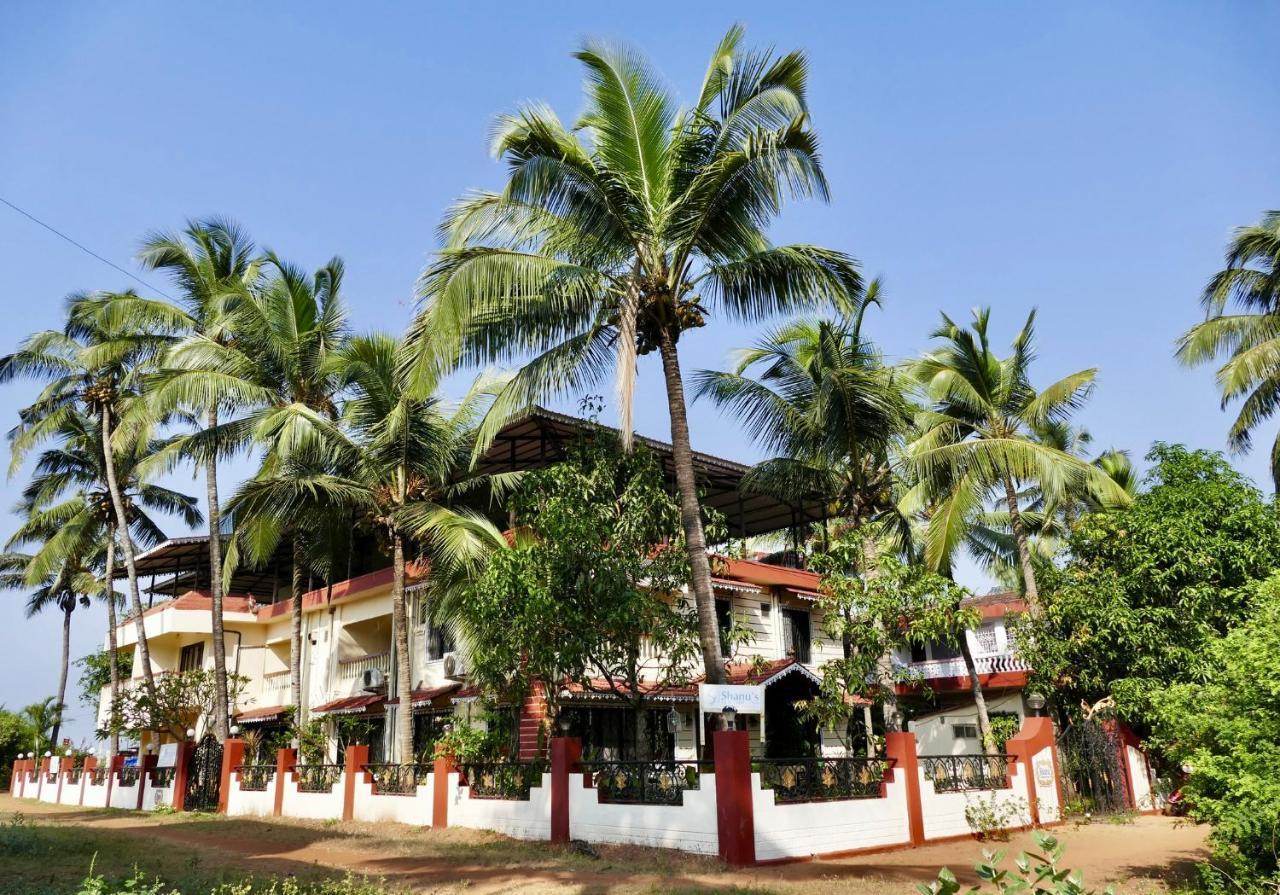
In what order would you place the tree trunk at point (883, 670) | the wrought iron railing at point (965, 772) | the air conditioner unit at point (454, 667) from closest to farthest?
the wrought iron railing at point (965, 772)
the tree trunk at point (883, 670)
the air conditioner unit at point (454, 667)

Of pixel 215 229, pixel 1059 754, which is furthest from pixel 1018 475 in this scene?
pixel 215 229

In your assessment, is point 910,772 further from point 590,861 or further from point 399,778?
point 399,778

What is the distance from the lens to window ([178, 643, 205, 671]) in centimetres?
3409

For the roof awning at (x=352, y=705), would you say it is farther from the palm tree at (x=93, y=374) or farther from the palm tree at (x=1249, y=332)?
the palm tree at (x=1249, y=332)

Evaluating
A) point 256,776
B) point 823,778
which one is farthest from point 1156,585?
point 256,776

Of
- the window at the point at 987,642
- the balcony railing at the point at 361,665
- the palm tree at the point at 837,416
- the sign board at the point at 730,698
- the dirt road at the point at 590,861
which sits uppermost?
the palm tree at the point at 837,416

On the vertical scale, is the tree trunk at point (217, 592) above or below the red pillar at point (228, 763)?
above

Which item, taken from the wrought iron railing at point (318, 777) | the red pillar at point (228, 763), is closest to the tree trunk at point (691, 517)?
the wrought iron railing at point (318, 777)

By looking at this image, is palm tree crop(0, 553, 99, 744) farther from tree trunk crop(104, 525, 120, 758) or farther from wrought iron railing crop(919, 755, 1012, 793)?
wrought iron railing crop(919, 755, 1012, 793)

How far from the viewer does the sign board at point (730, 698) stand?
12.5 metres

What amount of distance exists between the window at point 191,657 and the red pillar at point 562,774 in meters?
23.6

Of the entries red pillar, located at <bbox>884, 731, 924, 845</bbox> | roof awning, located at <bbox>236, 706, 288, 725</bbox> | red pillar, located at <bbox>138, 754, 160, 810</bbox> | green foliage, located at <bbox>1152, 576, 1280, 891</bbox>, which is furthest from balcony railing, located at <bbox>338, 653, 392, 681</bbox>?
green foliage, located at <bbox>1152, 576, 1280, 891</bbox>

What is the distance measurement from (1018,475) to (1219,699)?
34.3ft

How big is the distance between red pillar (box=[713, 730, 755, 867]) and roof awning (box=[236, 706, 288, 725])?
61.1 ft
